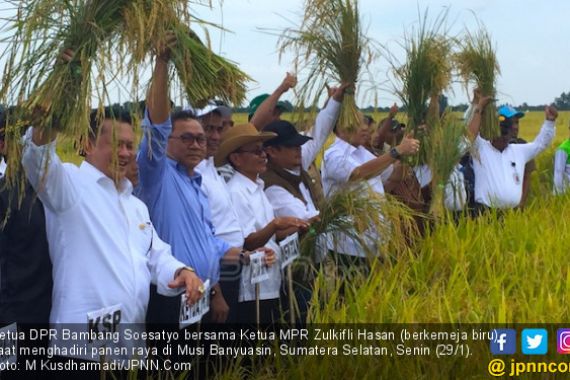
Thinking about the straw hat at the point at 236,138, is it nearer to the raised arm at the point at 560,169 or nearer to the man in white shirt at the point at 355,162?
the man in white shirt at the point at 355,162

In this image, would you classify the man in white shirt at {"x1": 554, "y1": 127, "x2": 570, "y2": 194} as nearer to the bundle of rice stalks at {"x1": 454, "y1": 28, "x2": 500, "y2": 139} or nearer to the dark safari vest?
the bundle of rice stalks at {"x1": 454, "y1": 28, "x2": 500, "y2": 139}

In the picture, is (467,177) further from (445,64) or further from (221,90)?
(221,90)

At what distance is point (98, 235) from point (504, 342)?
1.78m

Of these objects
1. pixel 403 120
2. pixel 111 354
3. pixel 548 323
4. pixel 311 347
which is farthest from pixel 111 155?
pixel 403 120

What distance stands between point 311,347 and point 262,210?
0.69 metres

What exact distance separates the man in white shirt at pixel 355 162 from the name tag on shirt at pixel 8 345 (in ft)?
7.02

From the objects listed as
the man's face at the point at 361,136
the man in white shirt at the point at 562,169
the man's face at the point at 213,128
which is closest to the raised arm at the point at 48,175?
the man's face at the point at 213,128

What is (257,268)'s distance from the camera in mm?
3518

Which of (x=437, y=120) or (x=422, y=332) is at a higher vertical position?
(x=437, y=120)

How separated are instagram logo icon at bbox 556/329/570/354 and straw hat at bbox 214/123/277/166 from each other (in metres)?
1.51

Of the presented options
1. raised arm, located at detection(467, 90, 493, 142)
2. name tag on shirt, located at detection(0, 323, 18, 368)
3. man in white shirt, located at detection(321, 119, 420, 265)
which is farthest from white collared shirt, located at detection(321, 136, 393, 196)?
name tag on shirt, located at detection(0, 323, 18, 368)

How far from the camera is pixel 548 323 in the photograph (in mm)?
3912

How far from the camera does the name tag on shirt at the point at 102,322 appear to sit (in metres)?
2.74

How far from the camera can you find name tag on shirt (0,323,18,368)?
2.66 meters
